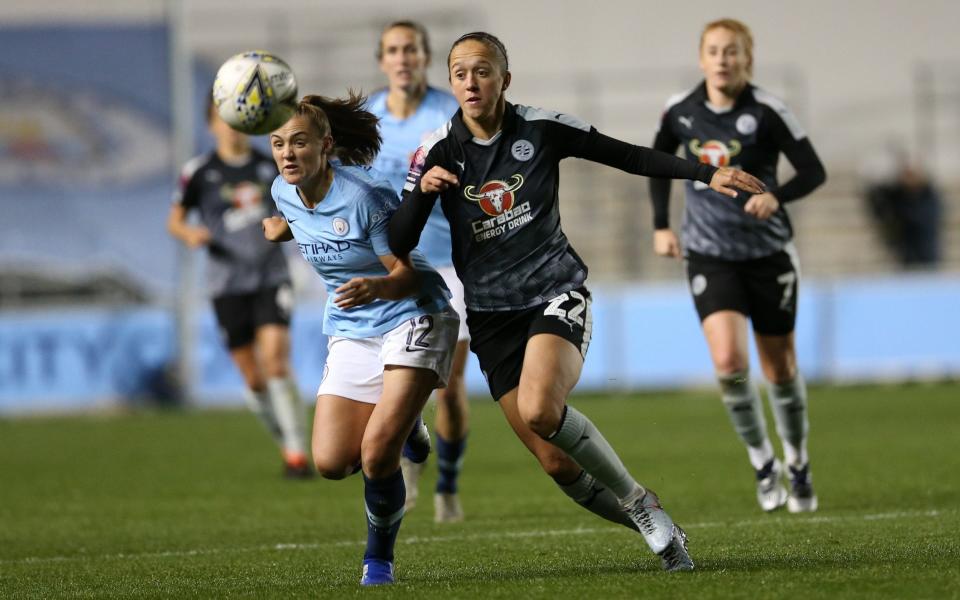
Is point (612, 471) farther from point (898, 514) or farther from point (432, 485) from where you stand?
point (432, 485)

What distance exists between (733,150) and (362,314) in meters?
2.61

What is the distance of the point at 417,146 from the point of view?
843 cm

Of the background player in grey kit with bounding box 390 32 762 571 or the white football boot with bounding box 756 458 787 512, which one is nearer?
the background player in grey kit with bounding box 390 32 762 571

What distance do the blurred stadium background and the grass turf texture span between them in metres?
3.86

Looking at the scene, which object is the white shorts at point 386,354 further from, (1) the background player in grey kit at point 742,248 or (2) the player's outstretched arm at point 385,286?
(1) the background player in grey kit at point 742,248

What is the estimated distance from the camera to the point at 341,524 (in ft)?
27.3

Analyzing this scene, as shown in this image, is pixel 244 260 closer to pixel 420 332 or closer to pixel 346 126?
pixel 346 126

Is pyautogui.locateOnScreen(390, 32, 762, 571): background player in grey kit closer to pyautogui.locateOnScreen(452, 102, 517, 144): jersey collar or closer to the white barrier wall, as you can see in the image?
pyautogui.locateOnScreen(452, 102, 517, 144): jersey collar

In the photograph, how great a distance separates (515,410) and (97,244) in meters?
15.1

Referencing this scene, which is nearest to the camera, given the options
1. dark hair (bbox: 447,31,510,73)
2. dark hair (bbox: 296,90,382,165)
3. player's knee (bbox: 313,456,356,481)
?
dark hair (bbox: 447,31,510,73)

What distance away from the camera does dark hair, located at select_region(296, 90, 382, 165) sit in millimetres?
6312

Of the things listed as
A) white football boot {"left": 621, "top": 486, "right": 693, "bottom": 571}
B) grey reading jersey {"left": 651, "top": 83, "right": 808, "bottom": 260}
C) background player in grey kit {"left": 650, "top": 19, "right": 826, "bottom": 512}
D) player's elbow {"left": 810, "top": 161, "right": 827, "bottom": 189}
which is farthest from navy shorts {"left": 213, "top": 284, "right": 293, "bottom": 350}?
white football boot {"left": 621, "top": 486, "right": 693, "bottom": 571}

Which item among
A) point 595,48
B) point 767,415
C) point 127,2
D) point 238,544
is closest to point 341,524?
point 238,544

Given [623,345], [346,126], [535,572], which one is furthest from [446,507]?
[623,345]
